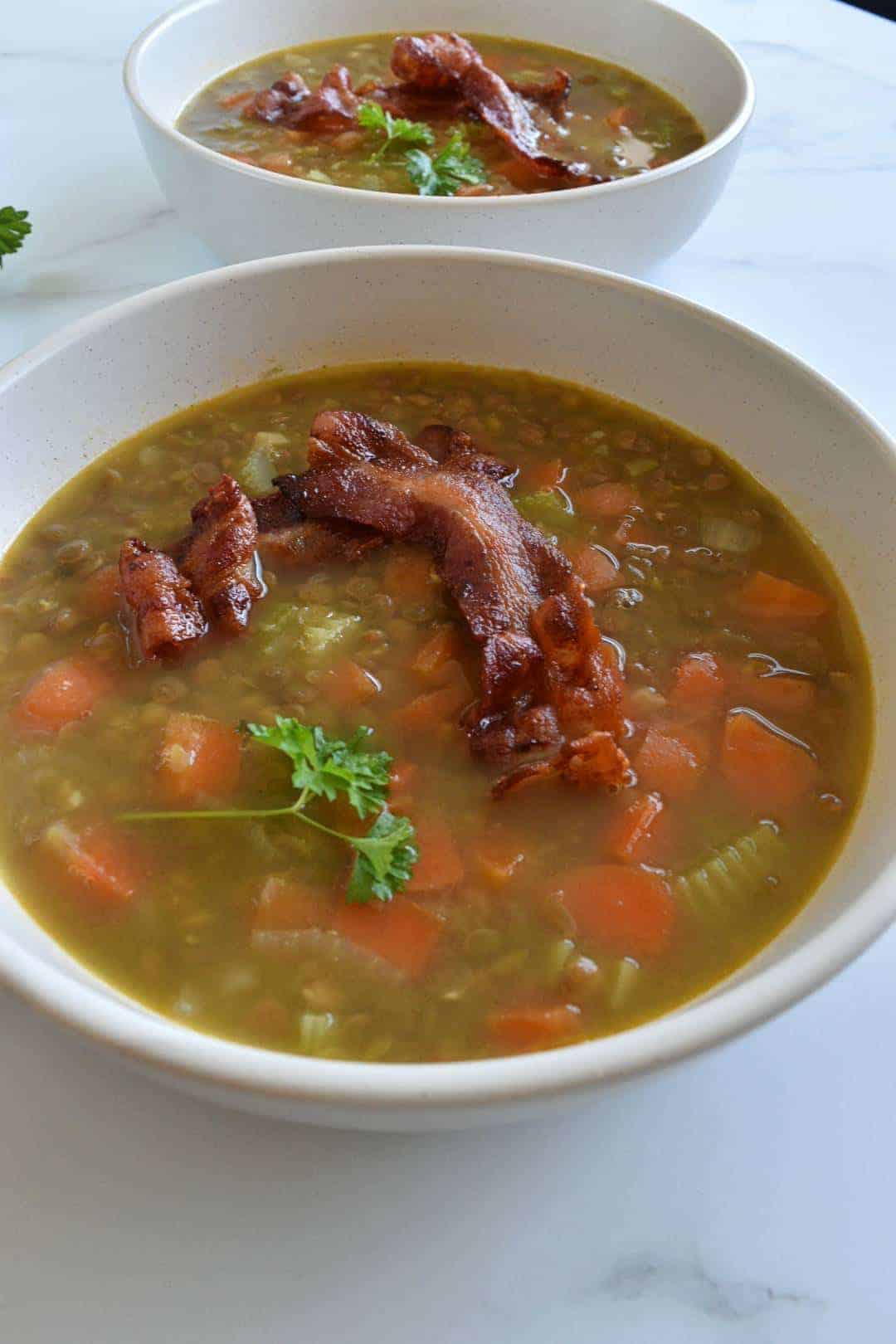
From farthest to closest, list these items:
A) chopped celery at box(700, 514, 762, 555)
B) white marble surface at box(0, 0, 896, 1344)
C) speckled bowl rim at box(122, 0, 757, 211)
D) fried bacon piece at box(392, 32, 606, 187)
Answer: fried bacon piece at box(392, 32, 606, 187) → speckled bowl rim at box(122, 0, 757, 211) → chopped celery at box(700, 514, 762, 555) → white marble surface at box(0, 0, 896, 1344)

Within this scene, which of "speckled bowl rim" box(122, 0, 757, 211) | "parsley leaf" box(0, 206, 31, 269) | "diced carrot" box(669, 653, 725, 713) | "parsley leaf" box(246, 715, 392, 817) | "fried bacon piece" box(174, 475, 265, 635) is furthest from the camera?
"parsley leaf" box(0, 206, 31, 269)

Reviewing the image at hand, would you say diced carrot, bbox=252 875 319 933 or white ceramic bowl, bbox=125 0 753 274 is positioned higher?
white ceramic bowl, bbox=125 0 753 274

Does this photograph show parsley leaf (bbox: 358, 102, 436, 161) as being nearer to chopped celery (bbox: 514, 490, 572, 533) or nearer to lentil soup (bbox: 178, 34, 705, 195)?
lentil soup (bbox: 178, 34, 705, 195)

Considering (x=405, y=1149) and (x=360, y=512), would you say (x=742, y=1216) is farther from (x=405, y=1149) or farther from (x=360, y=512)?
(x=360, y=512)

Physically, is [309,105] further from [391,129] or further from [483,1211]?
[483,1211]

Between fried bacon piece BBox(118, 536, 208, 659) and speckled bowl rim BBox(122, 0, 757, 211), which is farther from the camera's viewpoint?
speckled bowl rim BBox(122, 0, 757, 211)

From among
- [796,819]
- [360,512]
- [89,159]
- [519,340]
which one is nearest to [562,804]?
[796,819]

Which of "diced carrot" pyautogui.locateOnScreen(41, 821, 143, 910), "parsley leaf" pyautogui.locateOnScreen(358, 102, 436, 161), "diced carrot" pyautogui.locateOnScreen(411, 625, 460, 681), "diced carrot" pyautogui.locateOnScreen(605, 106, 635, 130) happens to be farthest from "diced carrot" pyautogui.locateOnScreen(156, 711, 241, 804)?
"diced carrot" pyautogui.locateOnScreen(605, 106, 635, 130)

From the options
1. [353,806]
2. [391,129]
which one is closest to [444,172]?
[391,129]

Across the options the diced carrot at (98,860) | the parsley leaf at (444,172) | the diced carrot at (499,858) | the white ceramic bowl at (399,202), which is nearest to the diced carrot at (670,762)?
the diced carrot at (499,858)

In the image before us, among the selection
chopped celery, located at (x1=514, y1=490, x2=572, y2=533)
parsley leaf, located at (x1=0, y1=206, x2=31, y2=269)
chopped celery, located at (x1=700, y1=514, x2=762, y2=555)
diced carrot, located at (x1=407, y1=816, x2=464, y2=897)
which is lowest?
parsley leaf, located at (x1=0, y1=206, x2=31, y2=269)
